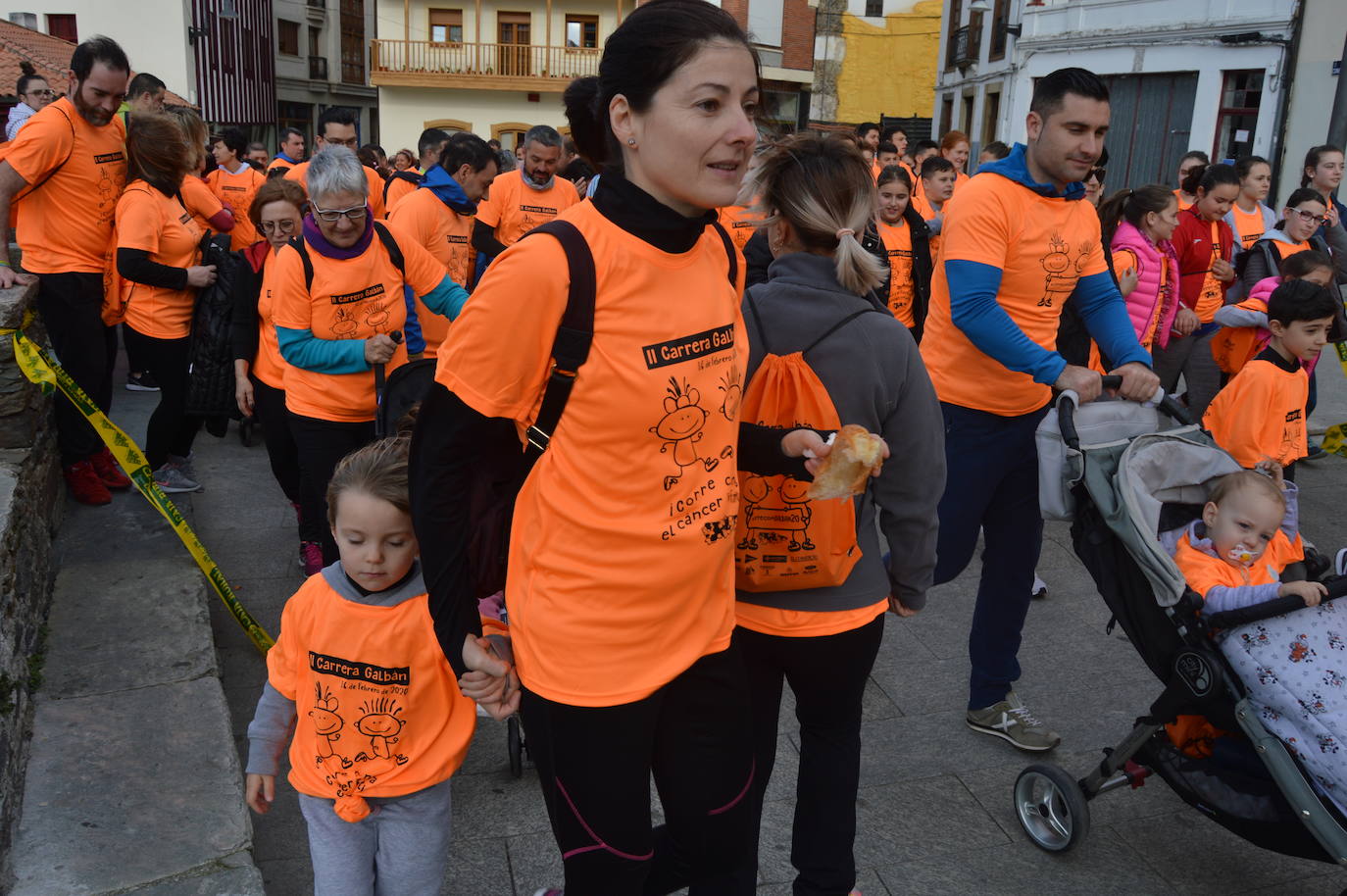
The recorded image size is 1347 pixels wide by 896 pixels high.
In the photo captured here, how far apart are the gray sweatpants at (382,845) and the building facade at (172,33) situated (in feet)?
97.8

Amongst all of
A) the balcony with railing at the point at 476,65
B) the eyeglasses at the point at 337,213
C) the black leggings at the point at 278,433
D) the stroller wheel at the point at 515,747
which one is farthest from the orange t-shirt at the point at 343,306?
the balcony with railing at the point at 476,65

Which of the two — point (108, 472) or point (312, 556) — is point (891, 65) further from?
point (312, 556)

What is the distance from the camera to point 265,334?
5020mm

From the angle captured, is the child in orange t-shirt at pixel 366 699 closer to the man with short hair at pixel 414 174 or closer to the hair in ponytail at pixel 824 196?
the hair in ponytail at pixel 824 196

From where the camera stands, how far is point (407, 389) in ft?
12.7

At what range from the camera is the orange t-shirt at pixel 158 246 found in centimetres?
513

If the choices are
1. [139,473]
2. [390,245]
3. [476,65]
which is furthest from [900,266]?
[476,65]

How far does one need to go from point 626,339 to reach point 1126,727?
119 inches

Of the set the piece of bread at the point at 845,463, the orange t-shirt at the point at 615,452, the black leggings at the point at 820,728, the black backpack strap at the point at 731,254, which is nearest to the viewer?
the orange t-shirt at the point at 615,452

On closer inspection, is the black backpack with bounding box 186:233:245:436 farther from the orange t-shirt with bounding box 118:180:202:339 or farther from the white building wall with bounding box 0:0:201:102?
the white building wall with bounding box 0:0:201:102

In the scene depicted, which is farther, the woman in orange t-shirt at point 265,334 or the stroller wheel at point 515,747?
the woman in orange t-shirt at point 265,334

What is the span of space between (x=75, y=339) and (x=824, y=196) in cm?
405

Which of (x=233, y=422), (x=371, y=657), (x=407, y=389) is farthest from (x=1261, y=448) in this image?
(x=233, y=422)

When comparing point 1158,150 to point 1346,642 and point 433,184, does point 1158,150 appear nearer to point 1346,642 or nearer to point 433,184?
point 433,184
